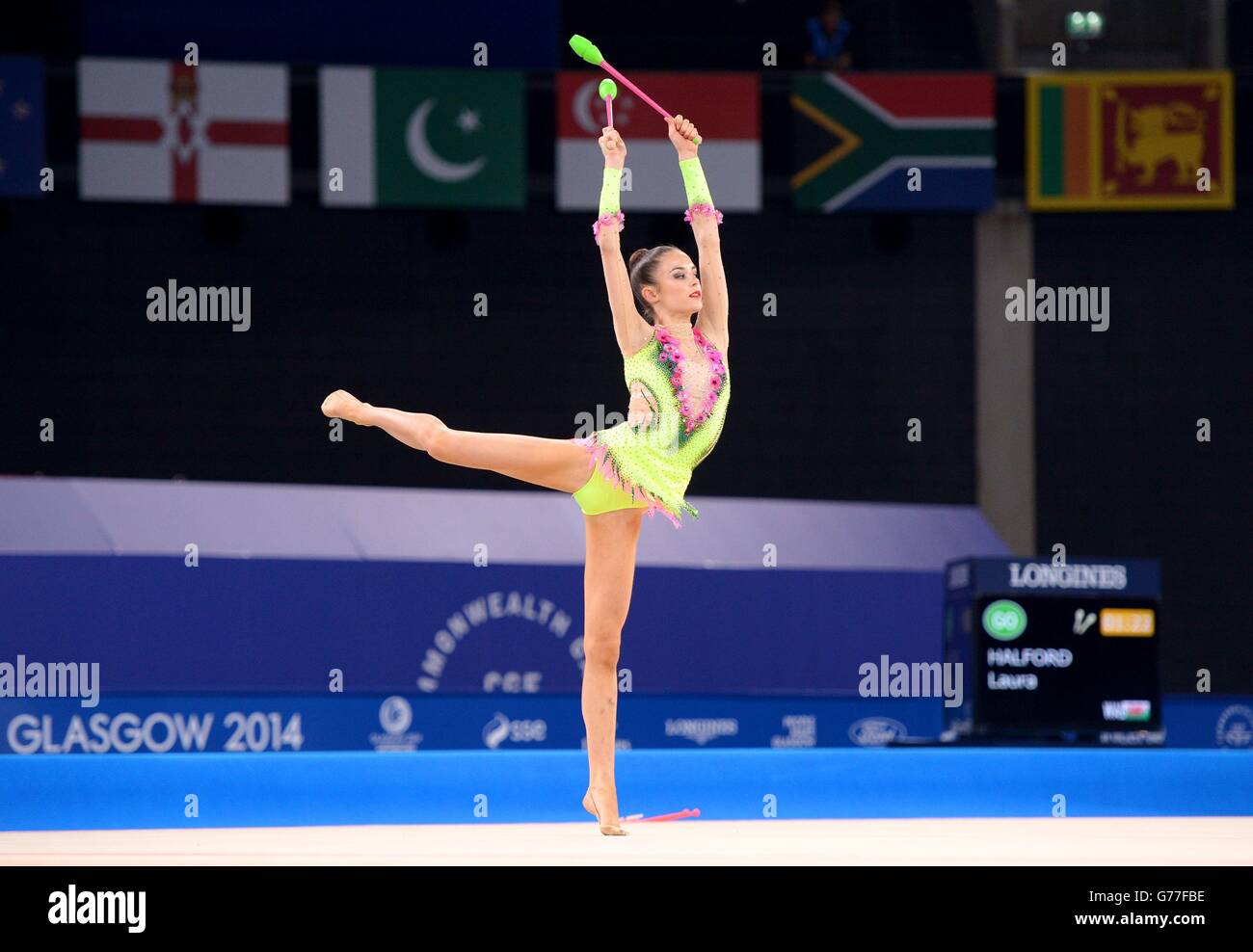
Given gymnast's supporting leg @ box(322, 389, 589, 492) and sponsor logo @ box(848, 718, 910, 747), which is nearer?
gymnast's supporting leg @ box(322, 389, 589, 492)

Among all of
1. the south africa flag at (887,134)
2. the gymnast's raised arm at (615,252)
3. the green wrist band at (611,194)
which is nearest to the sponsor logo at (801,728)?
the south africa flag at (887,134)

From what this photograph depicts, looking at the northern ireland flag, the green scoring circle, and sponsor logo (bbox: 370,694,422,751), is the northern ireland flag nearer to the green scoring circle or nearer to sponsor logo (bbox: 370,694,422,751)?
sponsor logo (bbox: 370,694,422,751)

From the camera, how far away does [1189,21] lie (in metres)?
9.58

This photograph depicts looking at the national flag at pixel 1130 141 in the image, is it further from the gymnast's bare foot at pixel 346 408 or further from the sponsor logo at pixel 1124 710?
the gymnast's bare foot at pixel 346 408

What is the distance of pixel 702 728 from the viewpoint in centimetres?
790

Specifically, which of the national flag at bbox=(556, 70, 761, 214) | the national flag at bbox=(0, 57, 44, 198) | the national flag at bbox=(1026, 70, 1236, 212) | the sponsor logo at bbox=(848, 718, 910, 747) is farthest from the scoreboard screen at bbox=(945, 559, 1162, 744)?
the national flag at bbox=(0, 57, 44, 198)

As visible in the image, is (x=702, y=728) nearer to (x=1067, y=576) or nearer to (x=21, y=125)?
(x=1067, y=576)

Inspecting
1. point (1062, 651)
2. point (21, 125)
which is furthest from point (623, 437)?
point (21, 125)

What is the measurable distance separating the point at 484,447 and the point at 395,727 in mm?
4085

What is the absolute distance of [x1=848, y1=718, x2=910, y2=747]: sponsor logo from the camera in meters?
8.05

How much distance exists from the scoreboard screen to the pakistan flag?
13.0 ft

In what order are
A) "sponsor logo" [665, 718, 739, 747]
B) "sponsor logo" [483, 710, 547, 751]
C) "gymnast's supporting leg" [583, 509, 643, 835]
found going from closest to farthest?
"gymnast's supporting leg" [583, 509, 643, 835] < "sponsor logo" [483, 710, 547, 751] < "sponsor logo" [665, 718, 739, 747]

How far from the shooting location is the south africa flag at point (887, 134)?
8992mm
